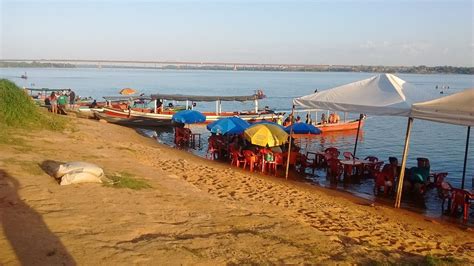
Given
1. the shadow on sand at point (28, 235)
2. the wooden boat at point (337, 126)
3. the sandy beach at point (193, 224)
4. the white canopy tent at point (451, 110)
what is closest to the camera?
the shadow on sand at point (28, 235)

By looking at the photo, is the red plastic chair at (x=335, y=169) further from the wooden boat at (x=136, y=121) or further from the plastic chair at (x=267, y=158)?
the wooden boat at (x=136, y=121)

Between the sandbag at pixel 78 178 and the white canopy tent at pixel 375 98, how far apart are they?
656cm

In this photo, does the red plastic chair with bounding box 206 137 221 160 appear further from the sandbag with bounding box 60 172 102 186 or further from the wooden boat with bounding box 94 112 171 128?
the wooden boat with bounding box 94 112 171 128

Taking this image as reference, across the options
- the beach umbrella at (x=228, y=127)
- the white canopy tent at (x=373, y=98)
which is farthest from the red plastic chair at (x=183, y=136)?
the white canopy tent at (x=373, y=98)

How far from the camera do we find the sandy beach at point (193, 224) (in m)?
5.65

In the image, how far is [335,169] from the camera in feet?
48.0

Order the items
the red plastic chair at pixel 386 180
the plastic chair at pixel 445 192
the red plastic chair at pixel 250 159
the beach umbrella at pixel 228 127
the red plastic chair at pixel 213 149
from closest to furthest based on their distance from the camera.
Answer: the plastic chair at pixel 445 192 → the red plastic chair at pixel 386 180 → the red plastic chair at pixel 250 159 → the beach umbrella at pixel 228 127 → the red plastic chair at pixel 213 149

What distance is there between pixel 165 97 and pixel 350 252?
24.1 m

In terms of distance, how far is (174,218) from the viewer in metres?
7.30

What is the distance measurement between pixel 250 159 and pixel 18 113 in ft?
27.6

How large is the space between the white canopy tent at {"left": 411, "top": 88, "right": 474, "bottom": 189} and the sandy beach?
7.41 feet

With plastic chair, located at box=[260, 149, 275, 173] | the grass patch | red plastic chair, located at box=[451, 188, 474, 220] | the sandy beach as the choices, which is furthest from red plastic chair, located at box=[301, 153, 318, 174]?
the grass patch

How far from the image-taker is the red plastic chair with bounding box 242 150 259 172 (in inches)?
608

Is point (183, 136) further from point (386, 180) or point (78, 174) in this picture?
point (78, 174)
